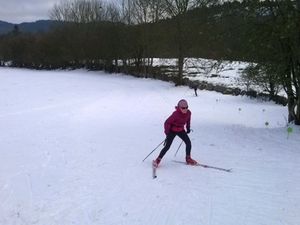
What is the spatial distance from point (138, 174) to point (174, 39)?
3403 centimetres

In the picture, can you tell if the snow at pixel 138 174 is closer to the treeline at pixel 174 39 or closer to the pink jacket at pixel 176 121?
the pink jacket at pixel 176 121

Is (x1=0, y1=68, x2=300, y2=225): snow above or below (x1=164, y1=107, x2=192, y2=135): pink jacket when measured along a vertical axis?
below

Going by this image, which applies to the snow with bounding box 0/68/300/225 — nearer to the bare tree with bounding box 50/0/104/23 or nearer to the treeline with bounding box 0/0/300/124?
the treeline with bounding box 0/0/300/124

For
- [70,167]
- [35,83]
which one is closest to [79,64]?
[35,83]

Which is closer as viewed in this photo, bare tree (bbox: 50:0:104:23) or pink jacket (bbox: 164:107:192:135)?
pink jacket (bbox: 164:107:192:135)

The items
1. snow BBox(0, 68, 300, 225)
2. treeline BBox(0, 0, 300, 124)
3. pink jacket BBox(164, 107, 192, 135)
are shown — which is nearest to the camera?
snow BBox(0, 68, 300, 225)

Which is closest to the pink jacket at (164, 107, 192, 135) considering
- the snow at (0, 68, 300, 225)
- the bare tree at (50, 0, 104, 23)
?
the snow at (0, 68, 300, 225)

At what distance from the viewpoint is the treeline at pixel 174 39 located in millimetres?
14172

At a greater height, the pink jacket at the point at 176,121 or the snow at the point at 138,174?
the pink jacket at the point at 176,121

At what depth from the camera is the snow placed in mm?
7652

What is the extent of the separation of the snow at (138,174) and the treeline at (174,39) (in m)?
2.58

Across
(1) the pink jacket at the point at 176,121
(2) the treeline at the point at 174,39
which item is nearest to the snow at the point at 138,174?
(1) the pink jacket at the point at 176,121

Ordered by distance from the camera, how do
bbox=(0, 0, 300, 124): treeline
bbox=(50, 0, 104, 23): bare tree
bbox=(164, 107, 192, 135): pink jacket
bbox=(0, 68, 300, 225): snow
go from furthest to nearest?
bbox=(50, 0, 104, 23): bare tree < bbox=(0, 0, 300, 124): treeline < bbox=(164, 107, 192, 135): pink jacket < bbox=(0, 68, 300, 225): snow

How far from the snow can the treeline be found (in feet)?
8.47
